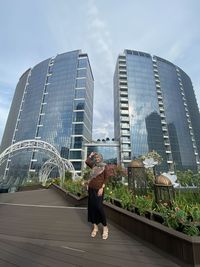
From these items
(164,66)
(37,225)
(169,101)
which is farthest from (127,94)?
(37,225)

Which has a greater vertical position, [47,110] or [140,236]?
[47,110]

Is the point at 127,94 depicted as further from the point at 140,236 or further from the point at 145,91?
the point at 140,236

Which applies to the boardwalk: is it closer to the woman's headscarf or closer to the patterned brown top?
the patterned brown top

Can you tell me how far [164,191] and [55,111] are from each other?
67.4 meters

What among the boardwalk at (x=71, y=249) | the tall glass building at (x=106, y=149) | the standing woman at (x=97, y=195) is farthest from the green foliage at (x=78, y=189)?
the tall glass building at (x=106, y=149)

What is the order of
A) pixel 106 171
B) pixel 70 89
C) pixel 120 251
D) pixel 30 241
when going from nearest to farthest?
pixel 120 251 < pixel 30 241 < pixel 106 171 < pixel 70 89

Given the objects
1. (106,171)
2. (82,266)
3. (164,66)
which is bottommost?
(82,266)

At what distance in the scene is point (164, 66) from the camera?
258ft

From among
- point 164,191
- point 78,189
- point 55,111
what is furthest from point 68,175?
point 55,111

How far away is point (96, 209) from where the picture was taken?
3508 mm

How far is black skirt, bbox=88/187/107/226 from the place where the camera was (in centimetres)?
346

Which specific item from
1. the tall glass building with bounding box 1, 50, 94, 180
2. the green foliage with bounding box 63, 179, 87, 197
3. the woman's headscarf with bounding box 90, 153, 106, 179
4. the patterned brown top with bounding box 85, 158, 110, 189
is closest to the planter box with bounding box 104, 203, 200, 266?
the patterned brown top with bounding box 85, 158, 110, 189

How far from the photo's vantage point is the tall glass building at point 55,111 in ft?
203

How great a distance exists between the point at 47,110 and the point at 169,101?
46323mm
